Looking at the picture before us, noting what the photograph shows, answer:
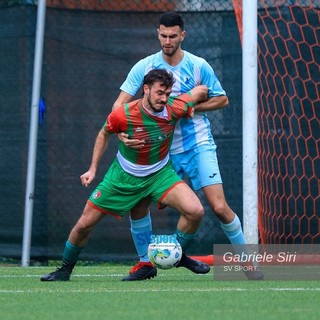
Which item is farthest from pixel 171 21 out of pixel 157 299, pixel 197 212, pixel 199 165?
pixel 157 299

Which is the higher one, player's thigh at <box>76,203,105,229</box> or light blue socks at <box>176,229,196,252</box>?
player's thigh at <box>76,203,105,229</box>

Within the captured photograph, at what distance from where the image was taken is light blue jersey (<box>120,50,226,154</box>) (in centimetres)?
787

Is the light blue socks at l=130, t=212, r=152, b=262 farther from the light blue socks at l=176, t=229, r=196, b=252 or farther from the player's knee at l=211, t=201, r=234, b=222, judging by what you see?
the player's knee at l=211, t=201, r=234, b=222

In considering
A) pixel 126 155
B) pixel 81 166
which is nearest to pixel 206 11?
pixel 81 166

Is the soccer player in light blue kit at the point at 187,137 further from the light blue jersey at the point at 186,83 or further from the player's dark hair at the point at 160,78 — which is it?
the player's dark hair at the point at 160,78

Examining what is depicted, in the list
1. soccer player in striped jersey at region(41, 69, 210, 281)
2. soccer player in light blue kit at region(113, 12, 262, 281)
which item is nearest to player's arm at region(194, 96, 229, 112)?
soccer player in light blue kit at region(113, 12, 262, 281)

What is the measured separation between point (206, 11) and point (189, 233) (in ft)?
11.1

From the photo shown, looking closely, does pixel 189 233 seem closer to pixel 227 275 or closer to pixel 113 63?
pixel 227 275

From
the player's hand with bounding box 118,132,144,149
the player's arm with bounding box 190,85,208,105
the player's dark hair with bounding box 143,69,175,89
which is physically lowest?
the player's hand with bounding box 118,132,144,149

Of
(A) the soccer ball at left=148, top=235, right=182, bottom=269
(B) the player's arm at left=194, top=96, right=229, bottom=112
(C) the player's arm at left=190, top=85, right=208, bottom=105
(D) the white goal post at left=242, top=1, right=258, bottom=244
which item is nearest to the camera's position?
(A) the soccer ball at left=148, top=235, right=182, bottom=269

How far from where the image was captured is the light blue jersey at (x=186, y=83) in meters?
7.87

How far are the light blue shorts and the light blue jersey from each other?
0.05 m

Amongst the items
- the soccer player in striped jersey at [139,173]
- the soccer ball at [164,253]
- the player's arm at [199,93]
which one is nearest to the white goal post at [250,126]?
the player's arm at [199,93]

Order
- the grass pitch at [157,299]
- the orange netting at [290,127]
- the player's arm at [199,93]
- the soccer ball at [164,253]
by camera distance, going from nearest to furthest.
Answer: the grass pitch at [157,299], the soccer ball at [164,253], the player's arm at [199,93], the orange netting at [290,127]
